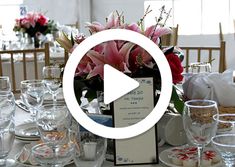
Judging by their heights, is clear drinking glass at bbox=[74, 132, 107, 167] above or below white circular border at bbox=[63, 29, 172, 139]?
below

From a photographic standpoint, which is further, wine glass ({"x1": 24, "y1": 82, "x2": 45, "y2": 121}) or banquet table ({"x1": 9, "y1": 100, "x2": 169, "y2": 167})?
wine glass ({"x1": 24, "y1": 82, "x2": 45, "y2": 121})

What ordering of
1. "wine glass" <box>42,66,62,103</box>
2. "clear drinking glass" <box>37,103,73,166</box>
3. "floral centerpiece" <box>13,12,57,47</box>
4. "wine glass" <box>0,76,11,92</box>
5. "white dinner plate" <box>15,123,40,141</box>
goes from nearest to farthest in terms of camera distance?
"clear drinking glass" <box>37,103,73,166</box>
"white dinner plate" <box>15,123,40,141</box>
"wine glass" <box>42,66,62,103</box>
"wine glass" <box>0,76,11,92</box>
"floral centerpiece" <box>13,12,57,47</box>

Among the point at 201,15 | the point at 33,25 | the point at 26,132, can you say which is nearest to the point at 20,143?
the point at 26,132

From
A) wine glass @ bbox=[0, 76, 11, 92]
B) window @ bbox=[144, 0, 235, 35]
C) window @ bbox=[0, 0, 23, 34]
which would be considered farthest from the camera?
window @ bbox=[0, 0, 23, 34]

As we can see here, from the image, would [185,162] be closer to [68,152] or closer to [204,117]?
[204,117]

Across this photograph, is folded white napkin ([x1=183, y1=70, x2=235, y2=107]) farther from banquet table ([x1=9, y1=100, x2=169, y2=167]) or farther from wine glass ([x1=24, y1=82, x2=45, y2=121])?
wine glass ([x1=24, y1=82, x2=45, y2=121])

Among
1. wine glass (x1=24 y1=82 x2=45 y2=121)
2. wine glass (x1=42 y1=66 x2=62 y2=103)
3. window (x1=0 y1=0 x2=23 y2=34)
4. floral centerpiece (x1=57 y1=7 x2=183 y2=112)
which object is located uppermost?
window (x1=0 y1=0 x2=23 y2=34)

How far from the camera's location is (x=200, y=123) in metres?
0.95

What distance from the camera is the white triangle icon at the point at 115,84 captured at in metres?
1.05

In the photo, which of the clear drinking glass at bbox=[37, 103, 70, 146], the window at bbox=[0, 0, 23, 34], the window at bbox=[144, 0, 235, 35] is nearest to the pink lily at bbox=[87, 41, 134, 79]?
the clear drinking glass at bbox=[37, 103, 70, 146]

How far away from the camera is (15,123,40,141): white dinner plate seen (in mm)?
1264

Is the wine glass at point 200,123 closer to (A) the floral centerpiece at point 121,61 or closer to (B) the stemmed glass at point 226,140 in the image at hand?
(B) the stemmed glass at point 226,140

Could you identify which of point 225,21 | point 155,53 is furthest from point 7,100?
point 225,21

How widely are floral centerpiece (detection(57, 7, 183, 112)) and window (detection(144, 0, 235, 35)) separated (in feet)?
12.5
